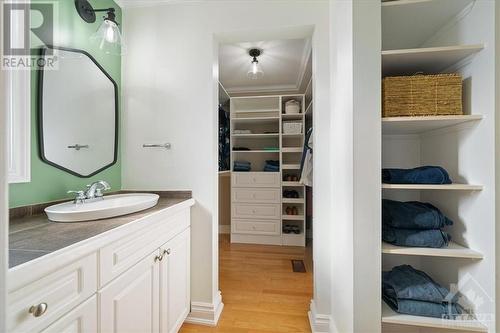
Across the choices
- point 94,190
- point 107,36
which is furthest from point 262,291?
point 107,36

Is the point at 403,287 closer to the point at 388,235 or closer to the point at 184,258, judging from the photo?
the point at 388,235

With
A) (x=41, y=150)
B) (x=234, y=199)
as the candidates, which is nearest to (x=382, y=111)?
(x=41, y=150)

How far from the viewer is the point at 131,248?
1016 mm

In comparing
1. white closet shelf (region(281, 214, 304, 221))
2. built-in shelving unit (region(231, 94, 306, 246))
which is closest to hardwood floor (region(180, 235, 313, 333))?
built-in shelving unit (region(231, 94, 306, 246))

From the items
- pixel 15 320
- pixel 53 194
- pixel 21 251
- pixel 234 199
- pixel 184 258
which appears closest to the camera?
pixel 15 320

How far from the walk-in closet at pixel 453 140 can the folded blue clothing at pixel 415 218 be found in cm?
2

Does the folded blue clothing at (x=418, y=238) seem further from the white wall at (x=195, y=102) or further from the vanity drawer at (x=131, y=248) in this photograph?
the vanity drawer at (x=131, y=248)

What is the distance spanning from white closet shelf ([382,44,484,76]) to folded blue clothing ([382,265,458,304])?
3.77 ft

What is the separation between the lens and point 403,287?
1149 mm

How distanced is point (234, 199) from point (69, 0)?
8.24 feet

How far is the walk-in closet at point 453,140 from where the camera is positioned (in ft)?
3.36

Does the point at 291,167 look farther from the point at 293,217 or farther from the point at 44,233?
the point at 44,233

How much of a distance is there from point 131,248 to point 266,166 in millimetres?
2379

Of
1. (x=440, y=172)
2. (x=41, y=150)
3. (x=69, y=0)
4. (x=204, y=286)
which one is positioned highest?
(x=69, y=0)
